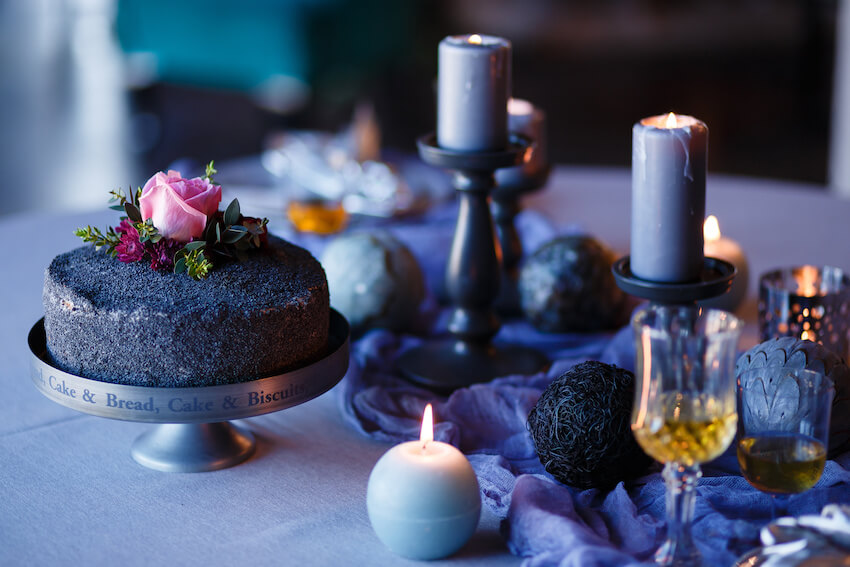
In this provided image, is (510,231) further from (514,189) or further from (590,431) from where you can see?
(590,431)

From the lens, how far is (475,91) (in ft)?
3.43

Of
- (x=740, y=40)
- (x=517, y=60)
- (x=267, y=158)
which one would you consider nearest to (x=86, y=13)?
(x=517, y=60)

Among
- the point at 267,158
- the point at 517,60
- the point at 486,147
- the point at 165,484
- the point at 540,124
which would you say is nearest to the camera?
the point at 165,484

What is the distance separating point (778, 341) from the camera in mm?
895

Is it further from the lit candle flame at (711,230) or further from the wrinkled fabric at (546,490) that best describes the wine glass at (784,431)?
the lit candle flame at (711,230)

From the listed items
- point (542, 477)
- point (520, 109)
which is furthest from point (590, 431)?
point (520, 109)

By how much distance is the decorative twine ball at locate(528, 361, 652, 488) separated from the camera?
2.77 feet

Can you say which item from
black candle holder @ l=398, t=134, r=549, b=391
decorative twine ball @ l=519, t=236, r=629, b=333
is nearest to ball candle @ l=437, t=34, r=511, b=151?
black candle holder @ l=398, t=134, r=549, b=391

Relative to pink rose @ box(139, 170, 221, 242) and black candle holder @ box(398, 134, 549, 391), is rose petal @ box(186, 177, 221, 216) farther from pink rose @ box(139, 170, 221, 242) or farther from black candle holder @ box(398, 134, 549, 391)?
black candle holder @ box(398, 134, 549, 391)

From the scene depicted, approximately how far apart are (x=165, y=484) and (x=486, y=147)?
48cm

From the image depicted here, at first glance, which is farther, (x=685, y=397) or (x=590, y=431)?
(x=590, y=431)

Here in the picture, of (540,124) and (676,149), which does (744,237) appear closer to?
(540,124)

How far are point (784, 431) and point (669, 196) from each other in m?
0.22

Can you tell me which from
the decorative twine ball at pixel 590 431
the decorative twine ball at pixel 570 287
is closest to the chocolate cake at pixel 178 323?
the decorative twine ball at pixel 590 431
